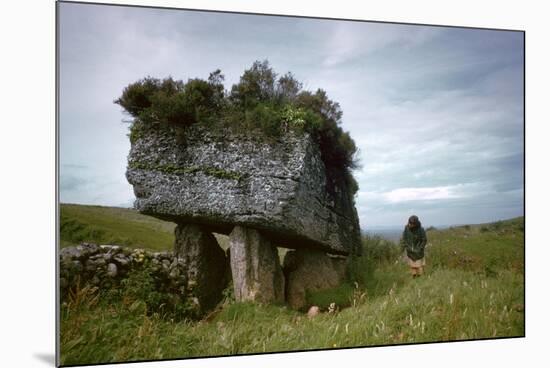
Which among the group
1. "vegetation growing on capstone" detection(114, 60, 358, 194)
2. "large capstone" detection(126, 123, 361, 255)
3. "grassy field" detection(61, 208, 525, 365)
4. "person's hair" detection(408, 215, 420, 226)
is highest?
"vegetation growing on capstone" detection(114, 60, 358, 194)

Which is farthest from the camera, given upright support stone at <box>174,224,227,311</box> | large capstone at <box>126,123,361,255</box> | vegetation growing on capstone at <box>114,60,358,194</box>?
upright support stone at <box>174,224,227,311</box>

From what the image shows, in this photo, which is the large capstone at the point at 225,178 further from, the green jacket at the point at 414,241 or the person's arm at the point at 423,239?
the person's arm at the point at 423,239

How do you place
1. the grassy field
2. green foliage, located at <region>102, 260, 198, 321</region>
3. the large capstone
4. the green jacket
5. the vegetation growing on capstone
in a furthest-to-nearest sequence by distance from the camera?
Result: the green jacket → the large capstone → the vegetation growing on capstone → green foliage, located at <region>102, 260, 198, 321</region> → the grassy field

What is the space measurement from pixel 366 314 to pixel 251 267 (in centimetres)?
173

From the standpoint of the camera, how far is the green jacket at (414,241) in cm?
948

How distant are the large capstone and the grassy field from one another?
51 cm

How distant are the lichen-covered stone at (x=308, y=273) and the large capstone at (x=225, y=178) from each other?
48 centimetres

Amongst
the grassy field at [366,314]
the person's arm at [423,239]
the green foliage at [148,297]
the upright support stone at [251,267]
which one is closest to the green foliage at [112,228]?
the grassy field at [366,314]

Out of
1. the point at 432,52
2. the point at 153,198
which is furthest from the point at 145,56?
the point at 432,52

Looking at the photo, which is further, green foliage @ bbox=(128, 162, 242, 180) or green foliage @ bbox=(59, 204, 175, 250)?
green foliage @ bbox=(128, 162, 242, 180)

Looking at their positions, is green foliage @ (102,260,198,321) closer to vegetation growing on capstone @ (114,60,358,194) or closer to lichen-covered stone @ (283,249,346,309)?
lichen-covered stone @ (283,249,346,309)

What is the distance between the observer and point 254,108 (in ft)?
29.7

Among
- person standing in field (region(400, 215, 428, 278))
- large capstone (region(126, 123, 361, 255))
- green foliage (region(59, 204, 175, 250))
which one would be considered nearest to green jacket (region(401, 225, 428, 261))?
person standing in field (region(400, 215, 428, 278))

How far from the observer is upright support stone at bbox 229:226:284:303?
9.09 metres
